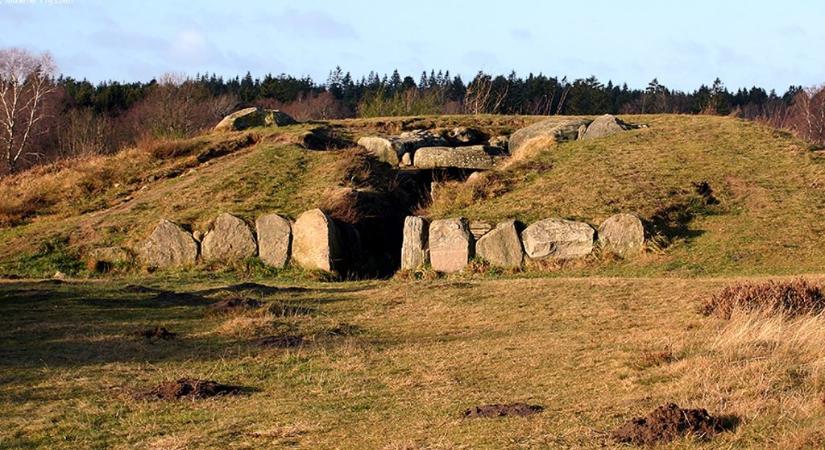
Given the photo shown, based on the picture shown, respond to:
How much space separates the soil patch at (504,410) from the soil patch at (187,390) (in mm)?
3364

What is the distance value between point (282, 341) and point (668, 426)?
25.5ft

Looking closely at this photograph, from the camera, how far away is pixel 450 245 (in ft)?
85.4

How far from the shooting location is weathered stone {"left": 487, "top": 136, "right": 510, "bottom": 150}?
3828 centimetres

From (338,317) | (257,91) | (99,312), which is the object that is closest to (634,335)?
(338,317)

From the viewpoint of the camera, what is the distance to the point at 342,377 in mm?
12430

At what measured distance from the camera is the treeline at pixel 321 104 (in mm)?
57062

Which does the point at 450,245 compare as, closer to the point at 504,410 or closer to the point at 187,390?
the point at 187,390

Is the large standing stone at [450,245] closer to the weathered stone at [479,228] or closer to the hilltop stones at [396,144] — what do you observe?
the weathered stone at [479,228]

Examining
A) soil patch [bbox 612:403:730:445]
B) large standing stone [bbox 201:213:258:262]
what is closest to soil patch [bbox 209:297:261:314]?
large standing stone [bbox 201:213:258:262]

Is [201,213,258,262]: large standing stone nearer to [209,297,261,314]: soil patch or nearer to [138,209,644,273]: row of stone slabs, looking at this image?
[138,209,644,273]: row of stone slabs

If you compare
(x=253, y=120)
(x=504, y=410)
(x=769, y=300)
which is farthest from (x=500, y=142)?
(x=504, y=410)

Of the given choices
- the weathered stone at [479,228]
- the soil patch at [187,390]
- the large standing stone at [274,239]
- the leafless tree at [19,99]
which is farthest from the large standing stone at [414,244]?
the leafless tree at [19,99]

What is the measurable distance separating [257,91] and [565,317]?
100 meters

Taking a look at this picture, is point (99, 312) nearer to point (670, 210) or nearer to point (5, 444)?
point (5, 444)
